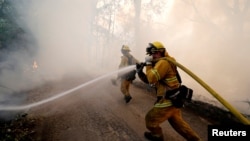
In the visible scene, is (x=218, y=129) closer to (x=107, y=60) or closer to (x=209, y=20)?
(x=209, y=20)

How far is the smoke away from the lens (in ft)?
49.0

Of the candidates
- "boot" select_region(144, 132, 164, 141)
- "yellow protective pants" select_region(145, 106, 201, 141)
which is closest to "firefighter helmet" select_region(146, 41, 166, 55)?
"yellow protective pants" select_region(145, 106, 201, 141)

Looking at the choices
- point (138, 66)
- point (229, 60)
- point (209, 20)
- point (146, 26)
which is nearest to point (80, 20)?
point (146, 26)

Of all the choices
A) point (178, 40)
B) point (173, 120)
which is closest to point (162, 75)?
point (173, 120)

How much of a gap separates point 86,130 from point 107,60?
40.1m

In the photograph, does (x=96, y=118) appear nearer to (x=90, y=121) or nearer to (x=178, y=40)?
(x=90, y=121)

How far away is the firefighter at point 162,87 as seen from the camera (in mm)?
4594

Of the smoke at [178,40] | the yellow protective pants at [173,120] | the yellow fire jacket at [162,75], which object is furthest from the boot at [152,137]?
the smoke at [178,40]

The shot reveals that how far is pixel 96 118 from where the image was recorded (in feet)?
22.3

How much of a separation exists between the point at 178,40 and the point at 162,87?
2059 centimetres

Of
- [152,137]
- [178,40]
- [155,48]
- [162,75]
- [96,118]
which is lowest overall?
[178,40]

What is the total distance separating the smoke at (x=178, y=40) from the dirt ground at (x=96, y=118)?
289 cm

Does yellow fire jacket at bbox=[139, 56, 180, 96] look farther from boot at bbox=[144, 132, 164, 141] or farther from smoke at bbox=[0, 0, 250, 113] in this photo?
smoke at bbox=[0, 0, 250, 113]

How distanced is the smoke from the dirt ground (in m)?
2.89
